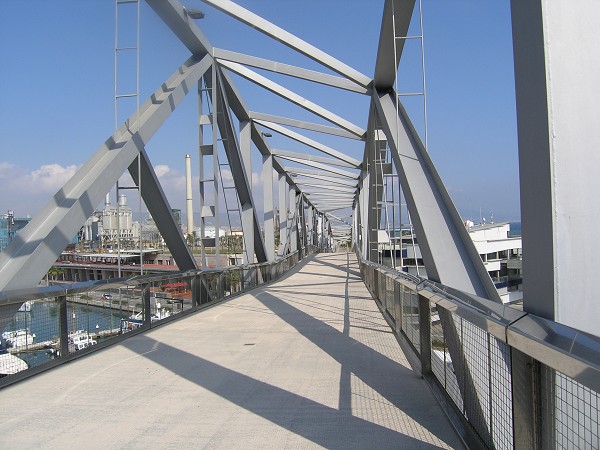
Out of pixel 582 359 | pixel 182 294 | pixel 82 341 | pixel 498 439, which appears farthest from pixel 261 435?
pixel 182 294

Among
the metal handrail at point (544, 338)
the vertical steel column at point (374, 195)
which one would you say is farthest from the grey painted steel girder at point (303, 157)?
the metal handrail at point (544, 338)

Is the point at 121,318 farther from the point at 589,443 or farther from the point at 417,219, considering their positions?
the point at 589,443

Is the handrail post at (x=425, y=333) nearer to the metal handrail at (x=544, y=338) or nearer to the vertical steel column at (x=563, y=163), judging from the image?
the metal handrail at (x=544, y=338)

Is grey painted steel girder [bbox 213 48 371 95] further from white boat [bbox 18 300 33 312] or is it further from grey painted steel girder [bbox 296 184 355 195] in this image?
grey painted steel girder [bbox 296 184 355 195]

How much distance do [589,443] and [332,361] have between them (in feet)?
13.1

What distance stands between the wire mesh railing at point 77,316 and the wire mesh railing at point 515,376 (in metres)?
3.61

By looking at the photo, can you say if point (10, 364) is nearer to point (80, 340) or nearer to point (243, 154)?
point (80, 340)

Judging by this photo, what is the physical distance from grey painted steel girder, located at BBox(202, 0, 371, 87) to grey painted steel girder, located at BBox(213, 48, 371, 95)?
669mm

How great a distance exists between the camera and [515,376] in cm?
247

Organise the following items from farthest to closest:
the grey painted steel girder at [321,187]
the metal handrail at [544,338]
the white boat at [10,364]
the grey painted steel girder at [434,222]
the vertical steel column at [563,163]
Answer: the grey painted steel girder at [321,187] → the grey painted steel girder at [434,222] → the white boat at [10,364] → the vertical steel column at [563,163] → the metal handrail at [544,338]

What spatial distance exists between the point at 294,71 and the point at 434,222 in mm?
6974

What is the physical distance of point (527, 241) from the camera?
9.26 feet

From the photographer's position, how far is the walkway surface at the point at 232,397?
3488 mm

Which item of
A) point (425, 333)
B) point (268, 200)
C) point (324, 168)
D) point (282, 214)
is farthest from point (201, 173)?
point (282, 214)
